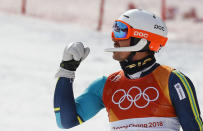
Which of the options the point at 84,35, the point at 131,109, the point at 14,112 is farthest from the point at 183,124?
the point at 84,35

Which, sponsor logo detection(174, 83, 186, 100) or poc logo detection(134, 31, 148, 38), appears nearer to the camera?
sponsor logo detection(174, 83, 186, 100)

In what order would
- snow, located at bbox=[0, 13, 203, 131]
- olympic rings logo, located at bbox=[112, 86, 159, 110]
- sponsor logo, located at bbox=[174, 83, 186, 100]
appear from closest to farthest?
sponsor logo, located at bbox=[174, 83, 186, 100], olympic rings logo, located at bbox=[112, 86, 159, 110], snow, located at bbox=[0, 13, 203, 131]

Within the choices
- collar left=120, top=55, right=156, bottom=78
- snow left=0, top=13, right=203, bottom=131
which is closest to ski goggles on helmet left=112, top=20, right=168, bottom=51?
collar left=120, top=55, right=156, bottom=78

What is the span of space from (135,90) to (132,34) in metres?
0.44

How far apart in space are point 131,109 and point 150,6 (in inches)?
1068

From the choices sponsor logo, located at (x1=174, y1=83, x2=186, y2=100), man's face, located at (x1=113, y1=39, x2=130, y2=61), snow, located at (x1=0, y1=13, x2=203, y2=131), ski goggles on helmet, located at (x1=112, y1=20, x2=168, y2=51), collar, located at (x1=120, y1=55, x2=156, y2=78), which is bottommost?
snow, located at (x1=0, y1=13, x2=203, y2=131)

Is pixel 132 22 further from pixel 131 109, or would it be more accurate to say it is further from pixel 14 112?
pixel 14 112

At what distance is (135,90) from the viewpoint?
273 centimetres

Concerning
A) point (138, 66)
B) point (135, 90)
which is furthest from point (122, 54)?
point (135, 90)

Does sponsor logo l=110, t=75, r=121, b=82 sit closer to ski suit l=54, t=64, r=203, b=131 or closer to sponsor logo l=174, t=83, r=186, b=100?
ski suit l=54, t=64, r=203, b=131

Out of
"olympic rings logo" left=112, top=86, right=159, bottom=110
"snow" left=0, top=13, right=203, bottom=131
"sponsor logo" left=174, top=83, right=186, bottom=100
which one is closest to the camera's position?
"sponsor logo" left=174, top=83, right=186, bottom=100

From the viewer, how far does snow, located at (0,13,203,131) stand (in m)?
7.01

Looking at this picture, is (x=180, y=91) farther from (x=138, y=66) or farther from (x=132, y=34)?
(x=132, y=34)

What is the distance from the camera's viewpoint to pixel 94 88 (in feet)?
9.53
